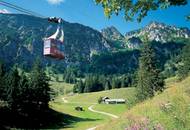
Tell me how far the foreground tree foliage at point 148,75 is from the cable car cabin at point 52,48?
188 ft

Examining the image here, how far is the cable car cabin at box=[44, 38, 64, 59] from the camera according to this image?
23.4 m

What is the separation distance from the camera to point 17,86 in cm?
8450

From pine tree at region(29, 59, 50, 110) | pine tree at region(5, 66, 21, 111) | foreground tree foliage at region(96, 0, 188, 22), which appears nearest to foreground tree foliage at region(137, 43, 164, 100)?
pine tree at region(29, 59, 50, 110)

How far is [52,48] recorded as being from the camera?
23609mm

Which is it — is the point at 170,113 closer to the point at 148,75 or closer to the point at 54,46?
the point at 54,46

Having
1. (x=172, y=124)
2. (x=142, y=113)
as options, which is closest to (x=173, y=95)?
(x=142, y=113)

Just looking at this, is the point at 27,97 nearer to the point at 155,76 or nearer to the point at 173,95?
the point at 155,76

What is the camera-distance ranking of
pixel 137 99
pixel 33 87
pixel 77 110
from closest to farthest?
pixel 137 99
pixel 33 87
pixel 77 110

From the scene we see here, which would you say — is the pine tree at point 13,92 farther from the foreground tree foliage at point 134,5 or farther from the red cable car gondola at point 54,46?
the foreground tree foliage at point 134,5

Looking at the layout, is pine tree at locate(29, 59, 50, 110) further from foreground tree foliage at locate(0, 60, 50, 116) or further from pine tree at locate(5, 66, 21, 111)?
pine tree at locate(5, 66, 21, 111)

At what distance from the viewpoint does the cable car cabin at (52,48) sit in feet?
76.8

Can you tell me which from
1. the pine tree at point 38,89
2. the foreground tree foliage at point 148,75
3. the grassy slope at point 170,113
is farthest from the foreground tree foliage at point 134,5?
the pine tree at point 38,89

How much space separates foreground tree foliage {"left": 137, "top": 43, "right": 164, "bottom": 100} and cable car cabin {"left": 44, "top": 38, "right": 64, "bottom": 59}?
57.2 metres

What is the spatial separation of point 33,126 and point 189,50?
44.7 m
